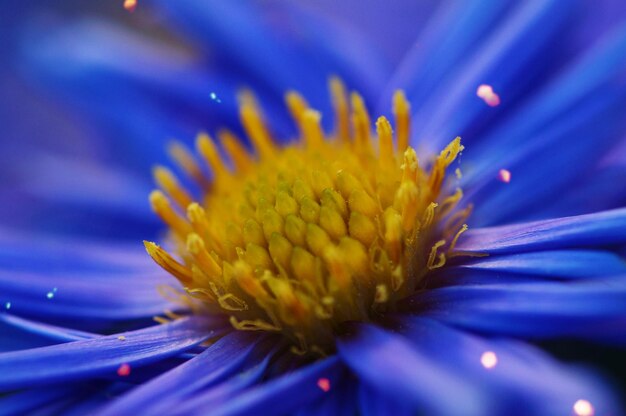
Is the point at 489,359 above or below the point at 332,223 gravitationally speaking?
below

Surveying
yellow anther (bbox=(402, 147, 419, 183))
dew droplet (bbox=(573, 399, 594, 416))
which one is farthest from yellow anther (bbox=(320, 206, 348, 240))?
dew droplet (bbox=(573, 399, 594, 416))

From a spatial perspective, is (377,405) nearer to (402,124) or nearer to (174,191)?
(402,124)

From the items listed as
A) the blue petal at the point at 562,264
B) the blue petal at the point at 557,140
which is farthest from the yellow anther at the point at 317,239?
the blue petal at the point at 557,140

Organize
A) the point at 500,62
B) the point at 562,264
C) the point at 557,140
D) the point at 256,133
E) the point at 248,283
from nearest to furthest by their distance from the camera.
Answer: the point at 562,264
the point at 248,283
the point at 557,140
the point at 500,62
the point at 256,133

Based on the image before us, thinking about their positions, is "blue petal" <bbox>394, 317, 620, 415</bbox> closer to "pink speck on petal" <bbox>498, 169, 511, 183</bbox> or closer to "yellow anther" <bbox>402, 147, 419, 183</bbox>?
"yellow anther" <bbox>402, 147, 419, 183</bbox>

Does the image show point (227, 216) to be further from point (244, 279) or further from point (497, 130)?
point (497, 130)

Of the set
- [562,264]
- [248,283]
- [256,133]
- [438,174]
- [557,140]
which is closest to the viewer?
[562,264]

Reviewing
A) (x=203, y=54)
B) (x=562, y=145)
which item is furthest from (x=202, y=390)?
(x=203, y=54)

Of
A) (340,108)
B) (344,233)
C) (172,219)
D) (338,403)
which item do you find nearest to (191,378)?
(338,403)
